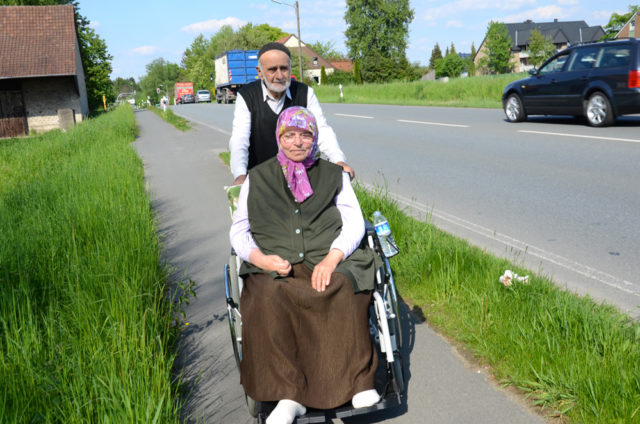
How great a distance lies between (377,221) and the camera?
327cm

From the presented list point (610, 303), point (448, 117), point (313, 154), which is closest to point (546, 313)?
point (610, 303)

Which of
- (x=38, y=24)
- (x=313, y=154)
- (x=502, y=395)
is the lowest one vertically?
(x=502, y=395)

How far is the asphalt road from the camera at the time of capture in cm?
479

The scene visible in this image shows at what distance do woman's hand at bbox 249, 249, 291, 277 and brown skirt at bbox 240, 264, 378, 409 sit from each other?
0.37 ft

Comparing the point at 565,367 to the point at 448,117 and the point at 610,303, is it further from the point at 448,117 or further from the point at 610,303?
the point at 448,117

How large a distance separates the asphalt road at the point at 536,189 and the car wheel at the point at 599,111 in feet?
0.92

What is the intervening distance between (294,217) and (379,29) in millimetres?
89664

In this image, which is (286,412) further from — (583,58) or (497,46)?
(497,46)

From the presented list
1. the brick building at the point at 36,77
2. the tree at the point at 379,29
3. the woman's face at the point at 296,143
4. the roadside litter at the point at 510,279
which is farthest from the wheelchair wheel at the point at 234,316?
the tree at the point at 379,29

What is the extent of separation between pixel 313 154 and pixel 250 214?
50cm

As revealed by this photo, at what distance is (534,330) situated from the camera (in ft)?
10.6

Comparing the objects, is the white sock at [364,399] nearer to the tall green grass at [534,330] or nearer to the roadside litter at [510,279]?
the tall green grass at [534,330]

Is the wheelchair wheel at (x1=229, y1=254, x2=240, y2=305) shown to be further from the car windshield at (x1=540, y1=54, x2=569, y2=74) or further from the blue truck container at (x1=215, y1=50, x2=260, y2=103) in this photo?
the blue truck container at (x1=215, y1=50, x2=260, y2=103)

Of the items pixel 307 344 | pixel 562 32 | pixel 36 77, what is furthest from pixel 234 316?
pixel 562 32
